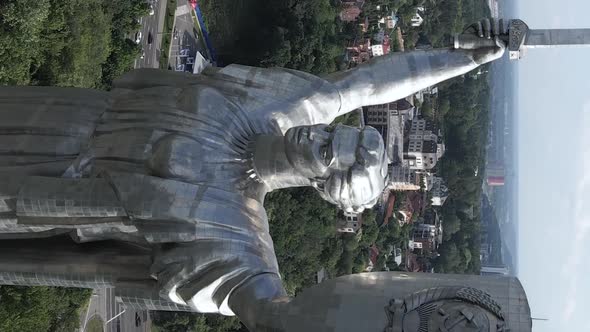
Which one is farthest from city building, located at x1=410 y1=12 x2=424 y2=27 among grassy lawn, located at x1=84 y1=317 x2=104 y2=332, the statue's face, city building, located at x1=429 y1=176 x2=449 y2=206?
the statue's face

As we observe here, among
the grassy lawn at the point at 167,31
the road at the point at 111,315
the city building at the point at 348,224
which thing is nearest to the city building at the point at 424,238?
the city building at the point at 348,224

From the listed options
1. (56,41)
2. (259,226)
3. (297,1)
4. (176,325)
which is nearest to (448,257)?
(297,1)

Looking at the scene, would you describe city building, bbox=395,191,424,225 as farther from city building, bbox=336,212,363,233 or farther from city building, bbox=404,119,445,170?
Result: city building, bbox=336,212,363,233

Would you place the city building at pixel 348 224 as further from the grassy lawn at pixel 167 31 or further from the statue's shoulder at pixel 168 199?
the statue's shoulder at pixel 168 199

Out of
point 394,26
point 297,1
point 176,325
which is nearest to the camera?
point 176,325

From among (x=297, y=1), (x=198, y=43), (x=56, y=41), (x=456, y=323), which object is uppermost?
(x=297, y=1)

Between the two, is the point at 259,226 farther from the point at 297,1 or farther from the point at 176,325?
the point at 297,1

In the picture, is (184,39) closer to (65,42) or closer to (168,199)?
(65,42)
